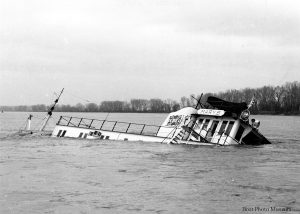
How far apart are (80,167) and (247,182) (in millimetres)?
8005

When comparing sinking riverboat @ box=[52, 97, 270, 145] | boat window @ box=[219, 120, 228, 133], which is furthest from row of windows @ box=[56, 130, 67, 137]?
boat window @ box=[219, 120, 228, 133]

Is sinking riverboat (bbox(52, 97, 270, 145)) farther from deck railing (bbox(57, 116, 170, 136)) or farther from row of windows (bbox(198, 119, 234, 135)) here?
deck railing (bbox(57, 116, 170, 136))

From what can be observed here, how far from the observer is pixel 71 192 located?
15750 millimetres

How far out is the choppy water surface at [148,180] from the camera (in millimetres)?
14172

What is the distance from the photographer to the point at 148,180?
18406 millimetres

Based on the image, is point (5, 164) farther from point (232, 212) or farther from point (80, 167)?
point (232, 212)

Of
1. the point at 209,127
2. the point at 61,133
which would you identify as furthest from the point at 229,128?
the point at 61,133

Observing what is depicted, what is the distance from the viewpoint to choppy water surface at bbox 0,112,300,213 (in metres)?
14.2

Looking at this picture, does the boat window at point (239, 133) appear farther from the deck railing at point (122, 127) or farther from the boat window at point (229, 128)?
the deck railing at point (122, 127)

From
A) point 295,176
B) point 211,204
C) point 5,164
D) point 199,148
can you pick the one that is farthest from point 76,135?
point 211,204

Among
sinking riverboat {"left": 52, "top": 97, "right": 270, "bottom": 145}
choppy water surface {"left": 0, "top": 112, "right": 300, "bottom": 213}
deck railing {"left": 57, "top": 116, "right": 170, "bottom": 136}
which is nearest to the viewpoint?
choppy water surface {"left": 0, "top": 112, "right": 300, "bottom": 213}

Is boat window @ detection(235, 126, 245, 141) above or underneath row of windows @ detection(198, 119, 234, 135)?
underneath

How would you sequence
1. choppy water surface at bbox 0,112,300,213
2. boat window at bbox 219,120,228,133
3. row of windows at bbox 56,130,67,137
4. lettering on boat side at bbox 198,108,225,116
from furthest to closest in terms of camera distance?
row of windows at bbox 56,130,67,137, boat window at bbox 219,120,228,133, lettering on boat side at bbox 198,108,225,116, choppy water surface at bbox 0,112,300,213

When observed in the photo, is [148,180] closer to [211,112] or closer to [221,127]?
[211,112]
